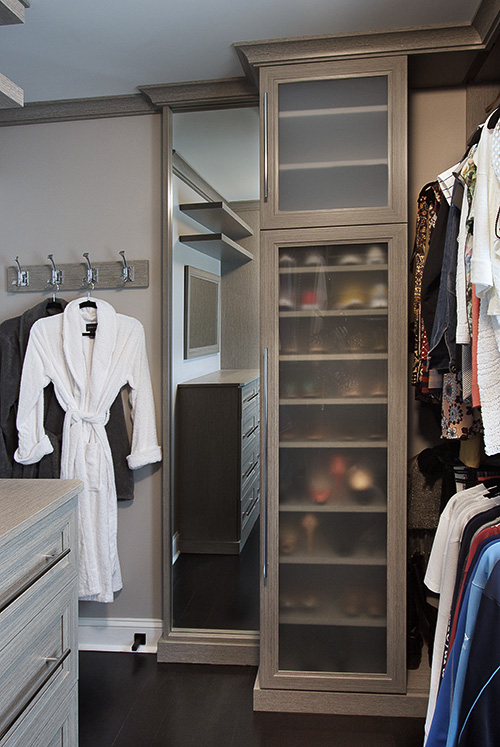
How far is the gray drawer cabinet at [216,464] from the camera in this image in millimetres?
2689

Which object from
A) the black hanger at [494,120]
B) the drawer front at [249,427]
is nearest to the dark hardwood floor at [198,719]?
the drawer front at [249,427]

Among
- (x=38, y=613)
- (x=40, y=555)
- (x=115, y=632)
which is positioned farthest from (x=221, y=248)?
(x=115, y=632)

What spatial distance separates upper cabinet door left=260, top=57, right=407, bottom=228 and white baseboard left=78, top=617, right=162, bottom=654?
1929mm

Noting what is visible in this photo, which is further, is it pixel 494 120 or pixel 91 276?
pixel 91 276

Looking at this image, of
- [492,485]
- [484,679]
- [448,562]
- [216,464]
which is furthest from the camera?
[216,464]

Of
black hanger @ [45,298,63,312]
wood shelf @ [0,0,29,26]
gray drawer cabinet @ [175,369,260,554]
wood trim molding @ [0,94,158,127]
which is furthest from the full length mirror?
wood shelf @ [0,0,29,26]

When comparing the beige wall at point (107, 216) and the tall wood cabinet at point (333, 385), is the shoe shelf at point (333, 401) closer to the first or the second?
the tall wood cabinet at point (333, 385)

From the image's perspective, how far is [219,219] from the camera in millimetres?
2641

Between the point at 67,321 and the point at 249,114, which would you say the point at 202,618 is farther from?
the point at 249,114

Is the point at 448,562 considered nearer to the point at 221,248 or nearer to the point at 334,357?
the point at 334,357

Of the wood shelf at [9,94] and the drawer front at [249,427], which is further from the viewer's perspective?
the drawer front at [249,427]

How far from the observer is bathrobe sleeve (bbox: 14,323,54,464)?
2623 mm

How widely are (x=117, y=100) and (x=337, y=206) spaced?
1.21m

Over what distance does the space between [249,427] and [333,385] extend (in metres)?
0.52
